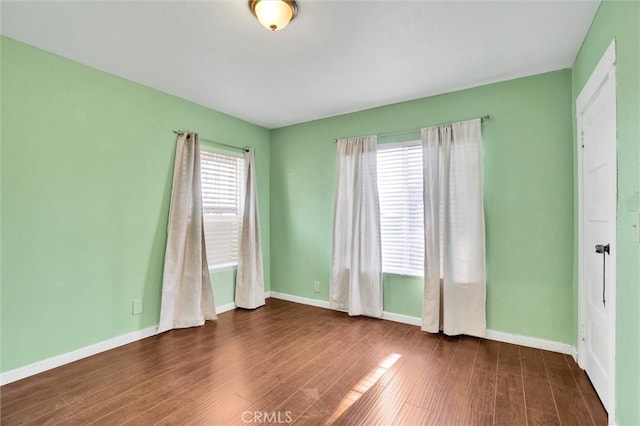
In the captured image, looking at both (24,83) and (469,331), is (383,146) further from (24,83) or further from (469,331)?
(24,83)

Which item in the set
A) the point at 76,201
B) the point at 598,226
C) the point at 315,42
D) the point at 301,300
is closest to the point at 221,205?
the point at 76,201

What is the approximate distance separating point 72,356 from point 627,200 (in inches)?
159

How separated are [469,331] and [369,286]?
1156mm

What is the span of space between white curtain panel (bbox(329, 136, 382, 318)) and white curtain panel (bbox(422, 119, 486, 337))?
624 millimetres

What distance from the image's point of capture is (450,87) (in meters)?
3.14

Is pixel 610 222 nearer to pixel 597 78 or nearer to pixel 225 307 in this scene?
pixel 597 78

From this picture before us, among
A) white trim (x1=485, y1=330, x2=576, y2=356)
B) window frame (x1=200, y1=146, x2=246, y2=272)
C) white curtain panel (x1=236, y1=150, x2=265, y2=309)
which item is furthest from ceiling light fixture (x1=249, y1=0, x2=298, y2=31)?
white trim (x1=485, y1=330, x2=576, y2=356)

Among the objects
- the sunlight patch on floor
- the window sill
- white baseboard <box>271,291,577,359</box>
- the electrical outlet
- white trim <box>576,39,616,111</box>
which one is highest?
white trim <box>576,39,616,111</box>

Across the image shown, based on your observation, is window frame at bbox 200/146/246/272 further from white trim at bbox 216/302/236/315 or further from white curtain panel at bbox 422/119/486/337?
white curtain panel at bbox 422/119/486/337

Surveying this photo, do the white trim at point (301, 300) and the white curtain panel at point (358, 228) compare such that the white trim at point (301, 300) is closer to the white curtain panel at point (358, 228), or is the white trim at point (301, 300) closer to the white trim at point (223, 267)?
the white curtain panel at point (358, 228)

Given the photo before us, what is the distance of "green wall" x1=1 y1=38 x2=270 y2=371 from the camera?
7.55ft

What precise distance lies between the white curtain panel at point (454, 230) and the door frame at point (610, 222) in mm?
743

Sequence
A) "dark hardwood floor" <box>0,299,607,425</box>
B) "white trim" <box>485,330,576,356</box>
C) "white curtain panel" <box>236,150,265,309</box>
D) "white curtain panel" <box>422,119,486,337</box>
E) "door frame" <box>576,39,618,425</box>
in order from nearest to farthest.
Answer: "door frame" <box>576,39,618,425</box>, "dark hardwood floor" <box>0,299,607,425</box>, "white trim" <box>485,330,576,356</box>, "white curtain panel" <box>422,119,486,337</box>, "white curtain panel" <box>236,150,265,309</box>

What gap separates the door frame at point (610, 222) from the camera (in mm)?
1658
